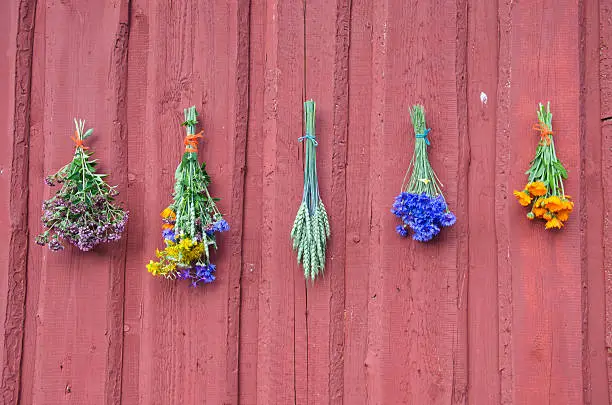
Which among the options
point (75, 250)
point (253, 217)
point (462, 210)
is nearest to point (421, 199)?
point (462, 210)

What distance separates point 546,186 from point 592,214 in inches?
11.4

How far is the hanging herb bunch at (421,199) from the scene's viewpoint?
2307 millimetres

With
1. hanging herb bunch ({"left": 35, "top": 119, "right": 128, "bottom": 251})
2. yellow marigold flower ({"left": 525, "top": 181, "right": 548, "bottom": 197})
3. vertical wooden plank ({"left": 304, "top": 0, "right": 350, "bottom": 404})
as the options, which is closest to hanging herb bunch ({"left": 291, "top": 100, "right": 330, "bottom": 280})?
vertical wooden plank ({"left": 304, "top": 0, "right": 350, "bottom": 404})

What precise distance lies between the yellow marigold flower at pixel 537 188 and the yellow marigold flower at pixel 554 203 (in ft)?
0.13

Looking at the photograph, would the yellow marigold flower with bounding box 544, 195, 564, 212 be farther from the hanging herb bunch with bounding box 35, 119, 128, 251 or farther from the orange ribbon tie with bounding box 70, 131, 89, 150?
the orange ribbon tie with bounding box 70, 131, 89, 150

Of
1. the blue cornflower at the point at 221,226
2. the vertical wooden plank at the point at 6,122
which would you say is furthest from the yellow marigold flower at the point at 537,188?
the vertical wooden plank at the point at 6,122

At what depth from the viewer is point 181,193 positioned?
2359 mm

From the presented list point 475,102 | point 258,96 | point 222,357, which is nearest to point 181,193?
point 258,96

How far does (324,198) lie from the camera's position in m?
2.48

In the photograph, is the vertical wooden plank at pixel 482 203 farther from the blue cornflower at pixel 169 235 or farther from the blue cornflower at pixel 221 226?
the blue cornflower at pixel 169 235

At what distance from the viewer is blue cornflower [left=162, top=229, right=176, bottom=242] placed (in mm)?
2309

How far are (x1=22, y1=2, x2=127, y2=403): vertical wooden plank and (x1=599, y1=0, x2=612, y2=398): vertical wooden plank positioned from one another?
2.12m

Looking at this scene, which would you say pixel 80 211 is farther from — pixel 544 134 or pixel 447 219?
pixel 544 134

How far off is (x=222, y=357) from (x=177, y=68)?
1.30 metres
